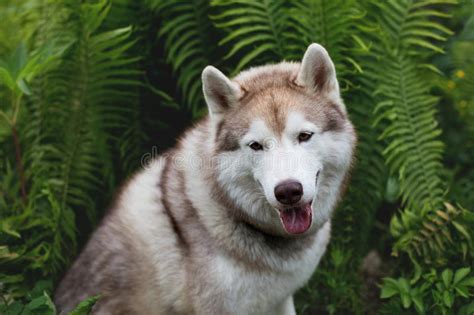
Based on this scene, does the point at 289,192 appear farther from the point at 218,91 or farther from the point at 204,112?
the point at 204,112

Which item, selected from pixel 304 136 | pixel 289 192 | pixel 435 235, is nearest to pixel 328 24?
pixel 304 136

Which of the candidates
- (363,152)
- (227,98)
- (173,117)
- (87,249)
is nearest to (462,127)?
(363,152)

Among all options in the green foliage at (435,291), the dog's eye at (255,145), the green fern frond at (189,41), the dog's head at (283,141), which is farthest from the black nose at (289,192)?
the green fern frond at (189,41)

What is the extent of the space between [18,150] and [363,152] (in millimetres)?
2767

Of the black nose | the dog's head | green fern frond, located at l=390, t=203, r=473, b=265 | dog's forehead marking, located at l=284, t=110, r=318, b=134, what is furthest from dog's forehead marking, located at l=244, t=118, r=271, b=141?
green fern frond, located at l=390, t=203, r=473, b=265

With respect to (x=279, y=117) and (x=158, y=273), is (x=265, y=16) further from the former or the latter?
(x=158, y=273)

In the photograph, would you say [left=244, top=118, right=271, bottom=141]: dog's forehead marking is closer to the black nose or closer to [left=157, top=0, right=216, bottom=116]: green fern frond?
the black nose

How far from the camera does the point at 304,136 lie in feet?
13.5

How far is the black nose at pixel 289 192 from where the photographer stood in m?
3.86

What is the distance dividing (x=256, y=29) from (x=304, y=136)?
1642 mm

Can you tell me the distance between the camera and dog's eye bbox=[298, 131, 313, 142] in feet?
13.5

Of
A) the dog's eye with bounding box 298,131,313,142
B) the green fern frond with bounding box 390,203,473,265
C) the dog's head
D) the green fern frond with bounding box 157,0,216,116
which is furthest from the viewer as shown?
the green fern frond with bounding box 157,0,216,116

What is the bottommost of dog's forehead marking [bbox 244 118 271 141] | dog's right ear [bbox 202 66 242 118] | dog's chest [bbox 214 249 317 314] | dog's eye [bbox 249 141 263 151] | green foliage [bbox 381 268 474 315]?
green foliage [bbox 381 268 474 315]

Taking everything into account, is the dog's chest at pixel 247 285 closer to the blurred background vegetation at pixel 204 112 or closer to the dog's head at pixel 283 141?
the dog's head at pixel 283 141
